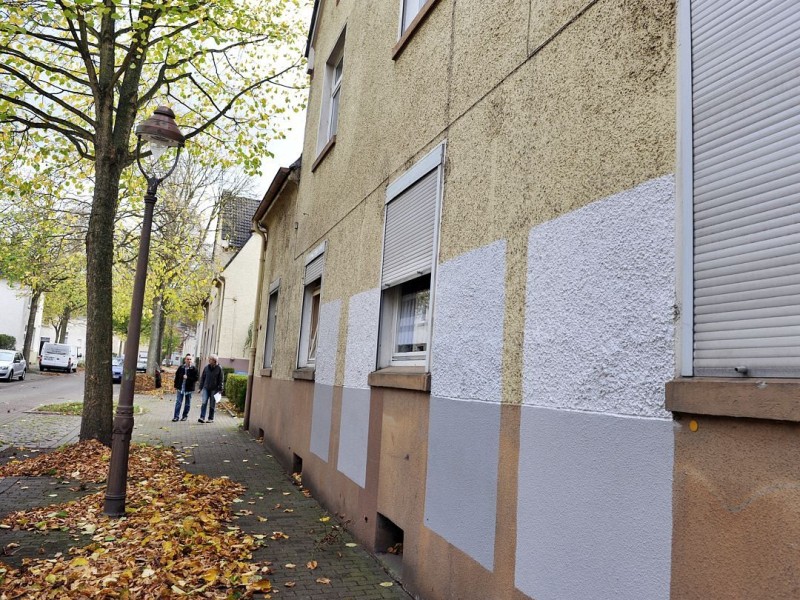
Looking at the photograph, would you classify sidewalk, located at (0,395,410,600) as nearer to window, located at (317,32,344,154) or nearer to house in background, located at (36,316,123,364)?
window, located at (317,32,344,154)

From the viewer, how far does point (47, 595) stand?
13.3 ft

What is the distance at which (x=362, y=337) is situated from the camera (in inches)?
246

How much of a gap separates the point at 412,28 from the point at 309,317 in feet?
16.0

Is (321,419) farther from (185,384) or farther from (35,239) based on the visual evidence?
(35,239)

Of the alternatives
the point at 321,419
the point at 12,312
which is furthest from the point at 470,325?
the point at 12,312

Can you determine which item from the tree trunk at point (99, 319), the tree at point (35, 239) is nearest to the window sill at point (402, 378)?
the tree trunk at point (99, 319)

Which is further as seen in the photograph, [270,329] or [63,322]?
[63,322]

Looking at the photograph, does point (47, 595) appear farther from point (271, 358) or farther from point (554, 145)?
point (271, 358)

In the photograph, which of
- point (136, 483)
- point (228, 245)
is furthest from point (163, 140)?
point (228, 245)

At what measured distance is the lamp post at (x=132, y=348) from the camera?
20.9ft

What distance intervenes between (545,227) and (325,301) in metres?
4.88

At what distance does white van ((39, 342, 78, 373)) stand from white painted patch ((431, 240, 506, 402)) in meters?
41.9

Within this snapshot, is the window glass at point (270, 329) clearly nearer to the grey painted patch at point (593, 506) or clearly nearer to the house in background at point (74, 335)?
the grey painted patch at point (593, 506)

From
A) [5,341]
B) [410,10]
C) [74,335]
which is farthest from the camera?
[74,335]
